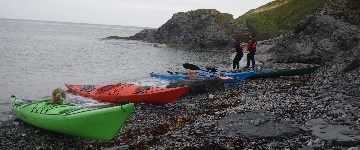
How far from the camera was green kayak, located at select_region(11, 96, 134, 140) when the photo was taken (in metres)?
8.06

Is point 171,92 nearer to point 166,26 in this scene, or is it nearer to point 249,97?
point 249,97

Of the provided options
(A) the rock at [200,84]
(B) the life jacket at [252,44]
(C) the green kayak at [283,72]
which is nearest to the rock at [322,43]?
(B) the life jacket at [252,44]

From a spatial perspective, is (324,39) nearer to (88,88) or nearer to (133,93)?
(133,93)

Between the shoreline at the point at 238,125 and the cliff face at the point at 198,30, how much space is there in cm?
4458

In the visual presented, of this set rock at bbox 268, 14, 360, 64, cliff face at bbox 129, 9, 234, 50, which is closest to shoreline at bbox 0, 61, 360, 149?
rock at bbox 268, 14, 360, 64

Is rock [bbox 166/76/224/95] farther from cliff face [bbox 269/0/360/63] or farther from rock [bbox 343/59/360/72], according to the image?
cliff face [bbox 269/0/360/63]

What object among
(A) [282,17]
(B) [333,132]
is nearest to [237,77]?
(B) [333,132]

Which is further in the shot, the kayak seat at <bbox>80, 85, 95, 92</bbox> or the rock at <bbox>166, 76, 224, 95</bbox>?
the kayak seat at <bbox>80, 85, 95, 92</bbox>

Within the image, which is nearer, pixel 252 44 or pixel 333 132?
pixel 333 132

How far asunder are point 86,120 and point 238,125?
3992mm

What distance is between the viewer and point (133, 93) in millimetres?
13141

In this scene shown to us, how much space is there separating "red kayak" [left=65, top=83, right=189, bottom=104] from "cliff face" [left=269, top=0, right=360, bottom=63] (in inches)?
497

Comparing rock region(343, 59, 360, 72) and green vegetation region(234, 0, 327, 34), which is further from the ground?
green vegetation region(234, 0, 327, 34)

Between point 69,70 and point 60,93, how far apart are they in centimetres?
1840
